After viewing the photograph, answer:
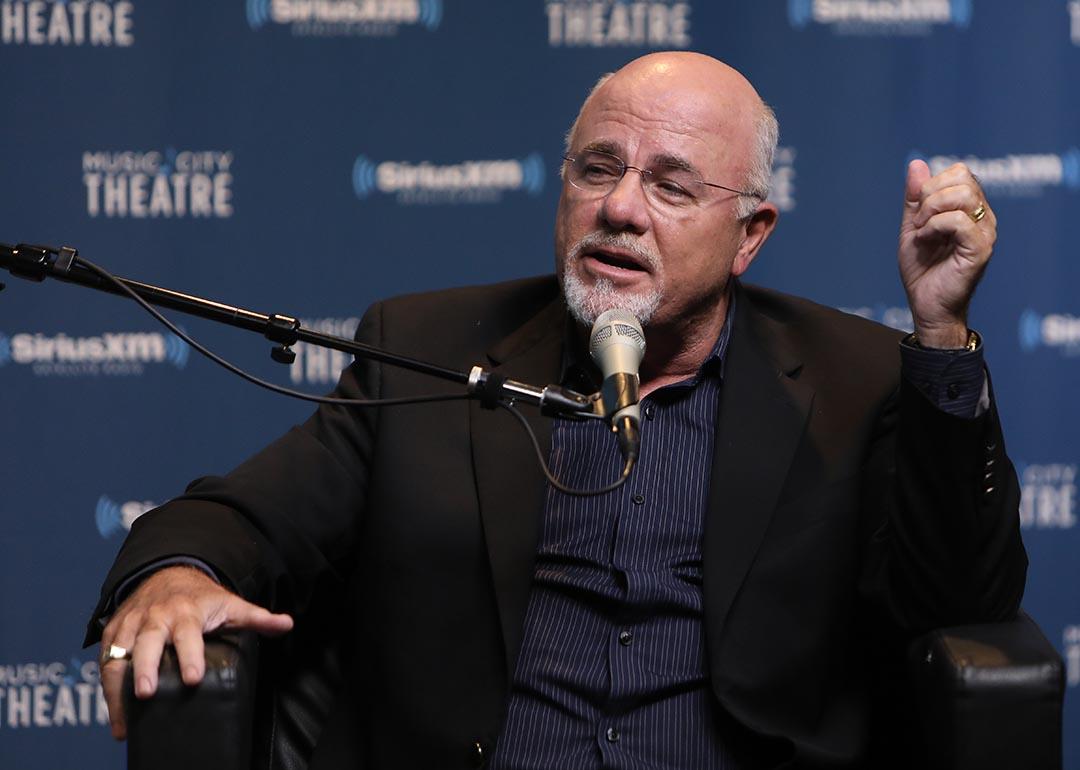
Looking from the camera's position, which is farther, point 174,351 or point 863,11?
point 863,11

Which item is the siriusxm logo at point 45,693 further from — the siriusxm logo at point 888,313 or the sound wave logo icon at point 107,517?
the siriusxm logo at point 888,313

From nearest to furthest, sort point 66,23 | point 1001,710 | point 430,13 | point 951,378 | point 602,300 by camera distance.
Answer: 1. point 1001,710
2. point 951,378
3. point 602,300
4. point 66,23
5. point 430,13

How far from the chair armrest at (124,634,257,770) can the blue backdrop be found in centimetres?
182

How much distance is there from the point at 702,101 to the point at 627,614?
888 millimetres

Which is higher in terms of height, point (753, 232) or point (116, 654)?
point (753, 232)

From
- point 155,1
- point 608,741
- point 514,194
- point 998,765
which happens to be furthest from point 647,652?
point 155,1

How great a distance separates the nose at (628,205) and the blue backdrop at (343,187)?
1250 mm

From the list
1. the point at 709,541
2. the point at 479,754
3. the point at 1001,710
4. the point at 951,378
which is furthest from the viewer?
the point at 709,541

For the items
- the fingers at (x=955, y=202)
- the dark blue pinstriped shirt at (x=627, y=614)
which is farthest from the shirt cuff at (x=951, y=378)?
the fingers at (x=955, y=202)

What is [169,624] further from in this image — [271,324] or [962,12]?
[962,12]

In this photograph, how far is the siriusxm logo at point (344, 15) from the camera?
344 centimetres

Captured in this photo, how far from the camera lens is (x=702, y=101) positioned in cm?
235

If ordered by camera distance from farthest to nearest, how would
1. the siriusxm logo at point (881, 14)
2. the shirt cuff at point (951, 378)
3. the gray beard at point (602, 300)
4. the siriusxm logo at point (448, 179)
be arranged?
1. the siriusxm logo at point (881, 14)
2. the siriusxm logo at point (448, 179)
3. the gray beard at point (602, 300)
4. the shirt cuff at point (951, 378)

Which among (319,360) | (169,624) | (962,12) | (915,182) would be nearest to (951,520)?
(915,182)
